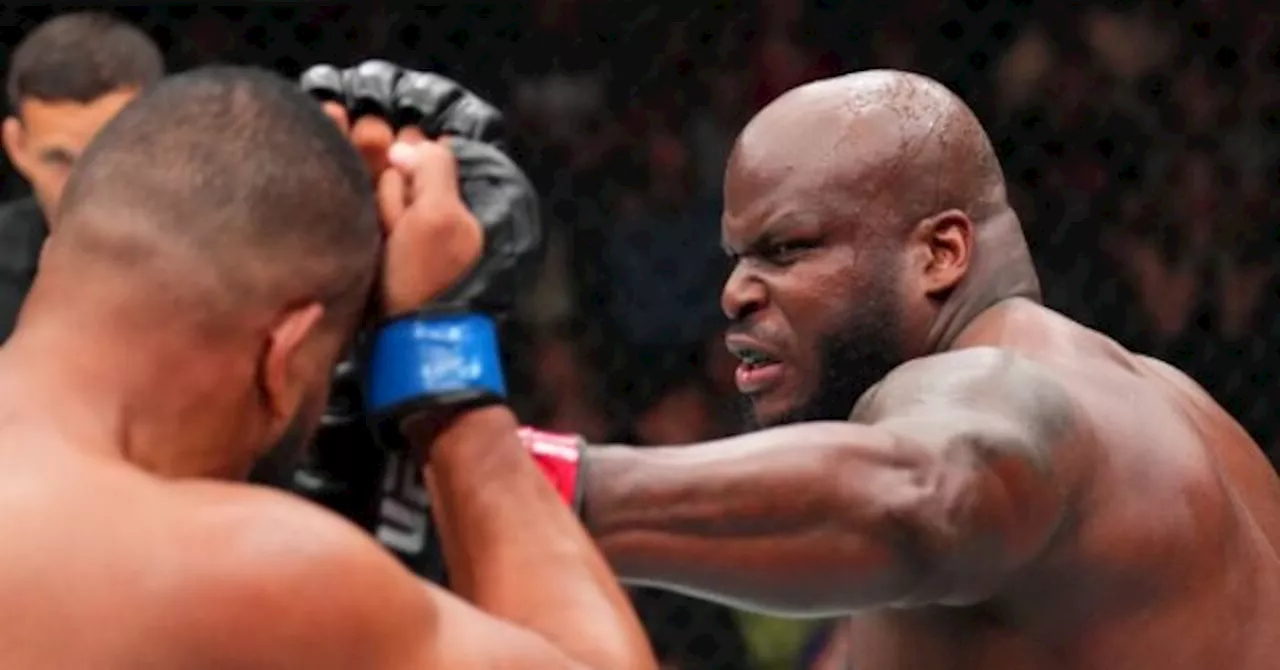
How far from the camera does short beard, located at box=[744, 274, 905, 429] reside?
6.68 feet

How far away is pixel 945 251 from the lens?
2.04m

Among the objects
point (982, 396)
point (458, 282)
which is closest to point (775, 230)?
point (982, 396)

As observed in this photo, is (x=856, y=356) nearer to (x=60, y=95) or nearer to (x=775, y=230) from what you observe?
(x=775, y=230)

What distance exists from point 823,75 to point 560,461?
2031 mm

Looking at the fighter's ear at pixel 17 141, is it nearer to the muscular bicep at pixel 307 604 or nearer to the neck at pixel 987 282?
the neck at pixel 987 282

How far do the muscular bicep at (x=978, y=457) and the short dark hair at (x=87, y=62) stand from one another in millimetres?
1463

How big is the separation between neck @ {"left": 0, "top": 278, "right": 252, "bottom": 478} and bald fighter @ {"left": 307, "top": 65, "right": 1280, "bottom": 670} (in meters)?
0.32

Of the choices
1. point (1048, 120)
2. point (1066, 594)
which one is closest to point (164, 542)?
point (1066, 594)

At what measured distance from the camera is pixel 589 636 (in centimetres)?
148

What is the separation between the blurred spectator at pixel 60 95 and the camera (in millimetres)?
2980

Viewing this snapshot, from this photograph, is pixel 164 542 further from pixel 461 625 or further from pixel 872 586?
pixel 872 586

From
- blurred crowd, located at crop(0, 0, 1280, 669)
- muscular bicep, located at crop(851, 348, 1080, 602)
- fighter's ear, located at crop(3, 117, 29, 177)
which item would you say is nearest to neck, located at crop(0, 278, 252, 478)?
muscular bicep, located at crop(851, 348, 1080, 602)

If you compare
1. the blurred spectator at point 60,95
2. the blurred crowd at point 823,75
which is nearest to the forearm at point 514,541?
the blurred spectator at point 60,95

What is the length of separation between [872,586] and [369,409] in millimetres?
392
